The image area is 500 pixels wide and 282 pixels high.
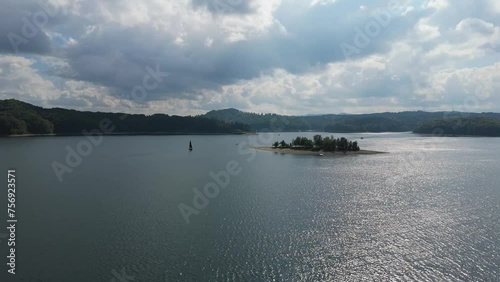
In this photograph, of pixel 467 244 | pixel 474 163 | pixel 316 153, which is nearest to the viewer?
pixel 467 244

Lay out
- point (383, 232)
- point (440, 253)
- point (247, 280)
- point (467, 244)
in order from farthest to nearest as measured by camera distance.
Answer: point (383, 232) → point (467, 244) → point (440, 253) → point (247, 280)

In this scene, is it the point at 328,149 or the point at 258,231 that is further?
the point at 328,149

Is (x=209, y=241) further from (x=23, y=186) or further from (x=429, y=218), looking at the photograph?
(x=23, y=186)

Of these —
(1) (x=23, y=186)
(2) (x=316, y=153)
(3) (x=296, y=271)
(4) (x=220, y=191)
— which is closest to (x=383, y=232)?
(3) (x=296, y=271)

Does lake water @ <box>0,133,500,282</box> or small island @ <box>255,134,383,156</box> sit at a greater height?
small island @ <box>255,134,383,156</box>

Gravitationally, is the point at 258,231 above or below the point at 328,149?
below

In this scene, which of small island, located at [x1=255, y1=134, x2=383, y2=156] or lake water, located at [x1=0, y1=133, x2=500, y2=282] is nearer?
lake water, located at [x1=0, y1=133, x2=500, y2=282]

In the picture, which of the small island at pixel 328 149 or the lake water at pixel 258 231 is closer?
the lake water at pixel 258 231

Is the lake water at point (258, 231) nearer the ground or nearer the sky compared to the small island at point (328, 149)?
nearer the ground
